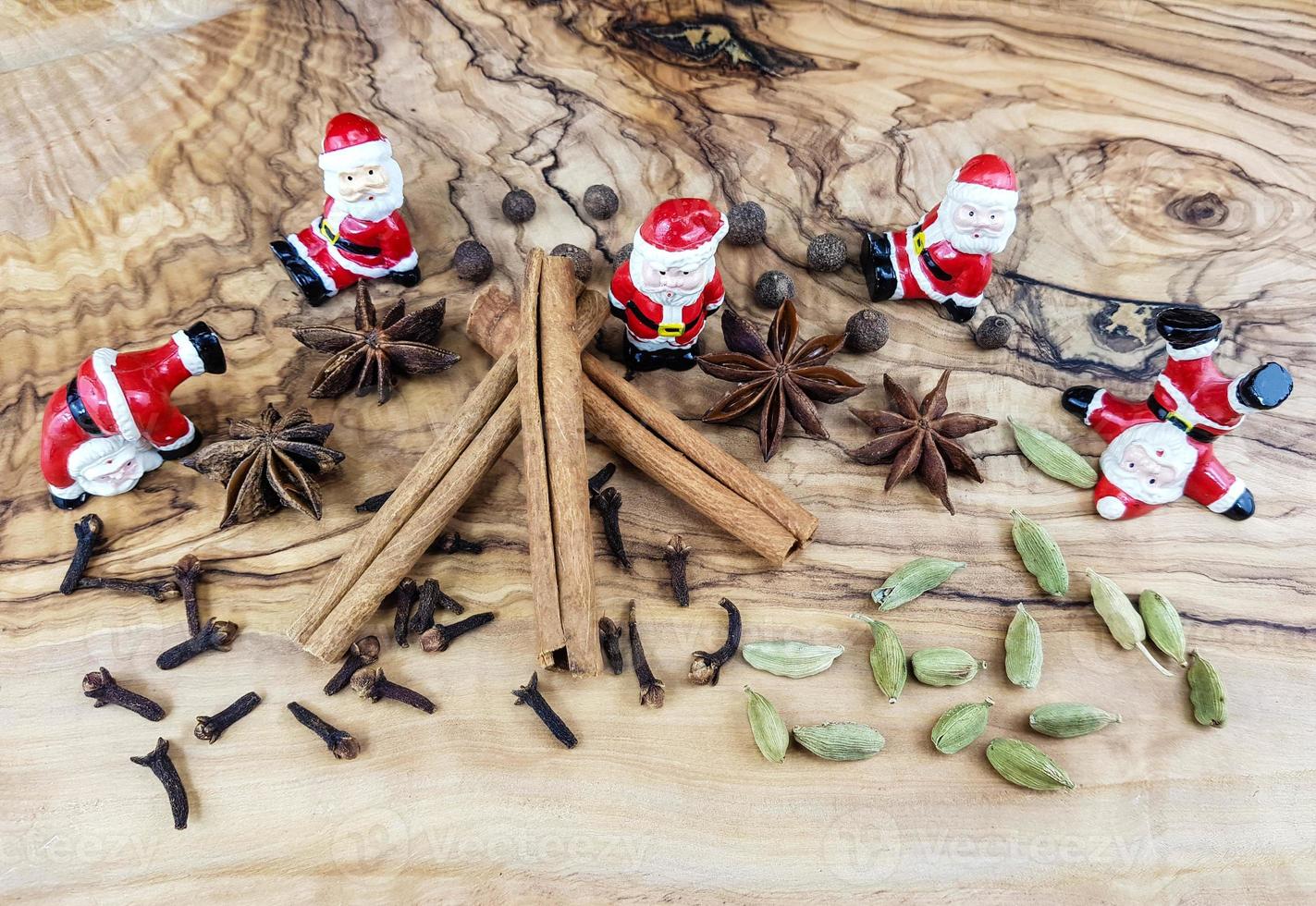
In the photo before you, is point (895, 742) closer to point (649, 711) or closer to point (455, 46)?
point (649, 711)

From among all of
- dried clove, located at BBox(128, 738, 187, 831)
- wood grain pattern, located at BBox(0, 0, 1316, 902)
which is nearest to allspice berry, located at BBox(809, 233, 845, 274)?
wood grain pattern, located at BBox(0, 0, 1316, 902)

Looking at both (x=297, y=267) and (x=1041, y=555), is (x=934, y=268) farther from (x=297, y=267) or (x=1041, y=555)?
(x=297, y=267)

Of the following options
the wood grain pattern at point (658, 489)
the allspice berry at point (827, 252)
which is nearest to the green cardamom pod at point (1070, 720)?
the wood grain pattern at point (658, 489)

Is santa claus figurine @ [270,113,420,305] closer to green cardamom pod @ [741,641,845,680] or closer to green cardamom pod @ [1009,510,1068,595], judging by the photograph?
green cardamom pod @ [741,641,845,680]

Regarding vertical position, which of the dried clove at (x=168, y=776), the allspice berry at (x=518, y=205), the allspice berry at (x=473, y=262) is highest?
the allspice berry at (x=518, y=205)

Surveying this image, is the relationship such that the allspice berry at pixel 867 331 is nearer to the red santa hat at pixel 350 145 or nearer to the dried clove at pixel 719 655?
the dried clove at pixel 719 655

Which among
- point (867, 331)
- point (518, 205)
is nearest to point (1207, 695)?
point (867, 331)

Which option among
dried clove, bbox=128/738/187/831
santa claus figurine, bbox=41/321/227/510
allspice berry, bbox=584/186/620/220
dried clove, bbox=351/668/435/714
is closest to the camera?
dried clove, bbox=128/738/187/831

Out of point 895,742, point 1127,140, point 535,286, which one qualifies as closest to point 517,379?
point 535,286
